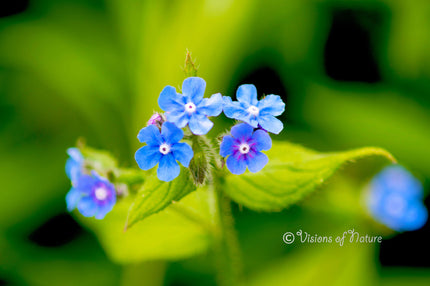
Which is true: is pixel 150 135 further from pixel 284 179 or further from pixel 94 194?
pixel 284 179

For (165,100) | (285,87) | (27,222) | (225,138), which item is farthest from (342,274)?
(27,222)

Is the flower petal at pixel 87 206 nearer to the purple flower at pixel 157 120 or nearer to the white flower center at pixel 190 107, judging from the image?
the purple flower at pixel 157 120

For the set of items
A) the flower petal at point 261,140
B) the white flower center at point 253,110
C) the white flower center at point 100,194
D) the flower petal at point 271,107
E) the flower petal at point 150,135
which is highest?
the flower petal at point 271,107

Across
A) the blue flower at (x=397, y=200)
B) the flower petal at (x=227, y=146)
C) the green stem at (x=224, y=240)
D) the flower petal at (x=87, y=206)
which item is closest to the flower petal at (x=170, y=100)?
the flower petal at (x=227, y=146)

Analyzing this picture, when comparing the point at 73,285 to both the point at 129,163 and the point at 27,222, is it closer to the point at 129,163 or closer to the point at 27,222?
the point at 27,222

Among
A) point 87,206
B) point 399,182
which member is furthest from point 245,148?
point 399,182

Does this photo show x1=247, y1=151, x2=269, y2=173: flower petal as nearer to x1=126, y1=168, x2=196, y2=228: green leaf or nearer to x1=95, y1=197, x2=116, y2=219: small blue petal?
x1=126, y1=168, x2=196, y2=228: green leaf
